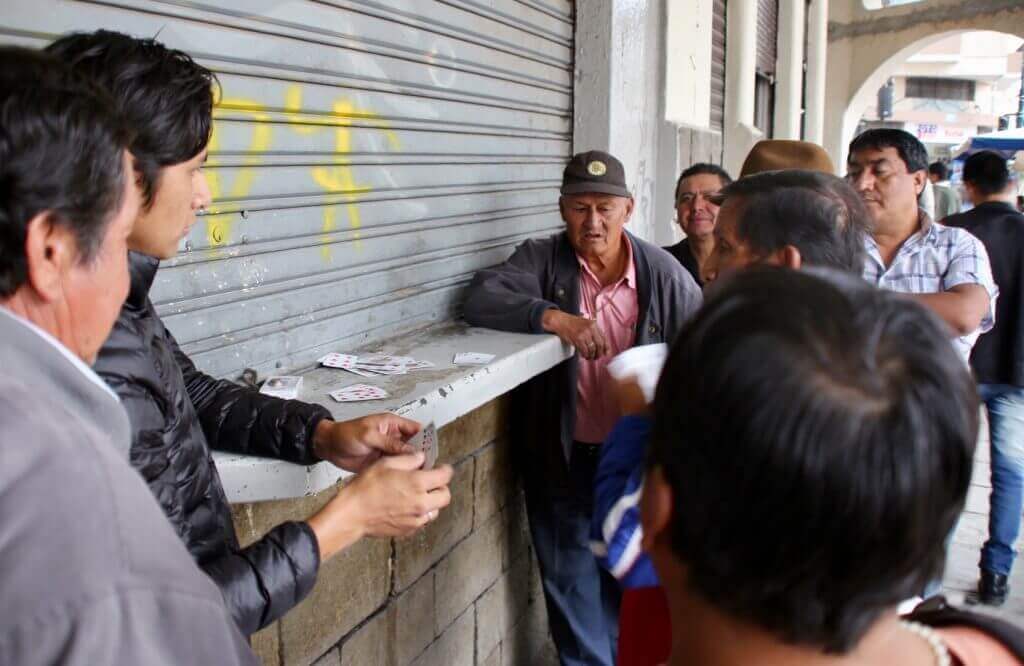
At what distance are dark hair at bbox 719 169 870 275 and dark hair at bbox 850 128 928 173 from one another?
154cm

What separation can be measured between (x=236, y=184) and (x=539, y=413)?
1618mm

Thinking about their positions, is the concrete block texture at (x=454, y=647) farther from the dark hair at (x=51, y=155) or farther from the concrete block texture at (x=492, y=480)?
the dark hair at (x=51, y=155)

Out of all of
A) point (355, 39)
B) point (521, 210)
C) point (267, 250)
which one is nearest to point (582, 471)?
point (521, 210)

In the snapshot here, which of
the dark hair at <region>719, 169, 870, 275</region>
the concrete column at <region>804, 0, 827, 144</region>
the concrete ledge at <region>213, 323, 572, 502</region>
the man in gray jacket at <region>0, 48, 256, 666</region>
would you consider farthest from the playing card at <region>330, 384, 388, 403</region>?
the concrete column at <region>804, 0, 827, 144</region>

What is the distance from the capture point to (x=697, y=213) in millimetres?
4125

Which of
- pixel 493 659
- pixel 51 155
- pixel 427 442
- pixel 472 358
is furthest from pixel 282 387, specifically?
pixel 493 659

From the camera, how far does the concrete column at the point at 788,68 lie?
33.0 ft

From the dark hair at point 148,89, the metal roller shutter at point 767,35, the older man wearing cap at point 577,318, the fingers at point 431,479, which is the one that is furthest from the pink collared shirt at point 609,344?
the metal roller shutter at point 767,35

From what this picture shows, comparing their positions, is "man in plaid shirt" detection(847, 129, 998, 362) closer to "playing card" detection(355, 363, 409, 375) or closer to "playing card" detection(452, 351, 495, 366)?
"playing card" detection(452, 351, 495, 366)

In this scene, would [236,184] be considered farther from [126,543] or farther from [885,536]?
[885,536]

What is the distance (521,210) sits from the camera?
379 cm

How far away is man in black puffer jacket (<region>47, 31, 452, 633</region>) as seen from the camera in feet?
4.41

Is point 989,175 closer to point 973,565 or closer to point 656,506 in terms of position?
point 973,565

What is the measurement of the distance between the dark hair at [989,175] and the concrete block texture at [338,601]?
13.5 feet
